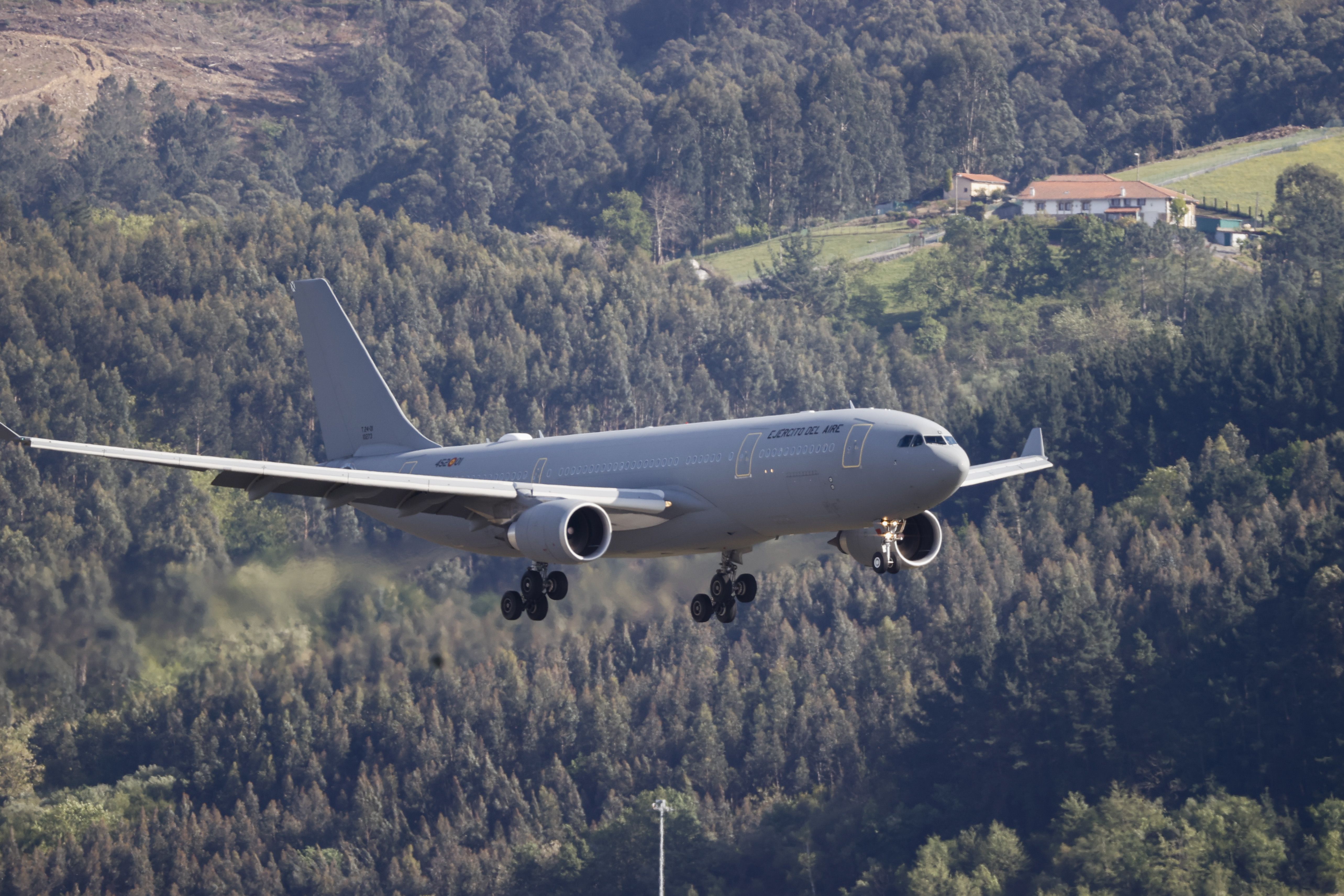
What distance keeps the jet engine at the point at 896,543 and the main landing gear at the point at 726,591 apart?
269 centimetres

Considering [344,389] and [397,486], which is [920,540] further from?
[344,389]

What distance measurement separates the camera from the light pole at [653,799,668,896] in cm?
14512

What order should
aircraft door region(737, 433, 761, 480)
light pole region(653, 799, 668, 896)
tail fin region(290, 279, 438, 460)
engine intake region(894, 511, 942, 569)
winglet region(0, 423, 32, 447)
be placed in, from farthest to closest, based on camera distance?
light pole region(653, 799, 668, 896) < tail fin region(290, 279, 438, 460) < aircraft door region(737, 433, 761, 480) < engine intake region(894, 511, 942, 569) < winglet region(0, 423, 32, 447)

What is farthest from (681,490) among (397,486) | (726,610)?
(397,486)

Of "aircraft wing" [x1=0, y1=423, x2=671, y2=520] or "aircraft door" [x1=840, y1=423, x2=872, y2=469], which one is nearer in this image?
"aircraft door" [x1=840, y1=423, x2=872, y2=469]

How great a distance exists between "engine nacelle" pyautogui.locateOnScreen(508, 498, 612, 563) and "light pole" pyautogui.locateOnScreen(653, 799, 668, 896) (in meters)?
85.8

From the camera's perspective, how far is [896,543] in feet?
163

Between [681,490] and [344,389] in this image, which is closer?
[681,490]

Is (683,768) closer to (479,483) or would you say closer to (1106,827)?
(1106,827)

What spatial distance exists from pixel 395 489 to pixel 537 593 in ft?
15.6

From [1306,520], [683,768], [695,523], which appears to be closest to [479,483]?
[695,523]

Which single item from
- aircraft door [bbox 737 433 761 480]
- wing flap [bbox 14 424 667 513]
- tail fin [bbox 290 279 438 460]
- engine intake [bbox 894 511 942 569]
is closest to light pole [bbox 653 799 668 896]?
tail fin [bbox 290 279 438 460]

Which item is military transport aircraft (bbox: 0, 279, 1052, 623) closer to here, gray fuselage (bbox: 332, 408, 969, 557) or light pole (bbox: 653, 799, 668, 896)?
gray fuselage (bbox: 332, 408, 969, 557)

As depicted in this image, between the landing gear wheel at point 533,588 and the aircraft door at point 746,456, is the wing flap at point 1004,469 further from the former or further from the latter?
the landing gear wheel at point 533,588
